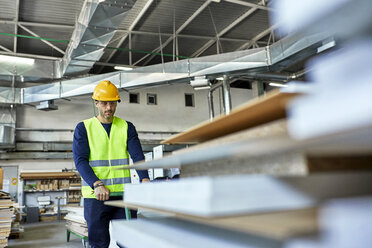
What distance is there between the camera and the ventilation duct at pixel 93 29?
5570mm

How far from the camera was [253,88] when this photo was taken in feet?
48.9

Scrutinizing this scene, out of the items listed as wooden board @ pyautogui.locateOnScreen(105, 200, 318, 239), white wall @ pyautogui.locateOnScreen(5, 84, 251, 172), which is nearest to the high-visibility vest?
wooden board @ pyautogui.locateOnScreen(105, 200, 318, 239)

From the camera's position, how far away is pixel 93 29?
20.7ft

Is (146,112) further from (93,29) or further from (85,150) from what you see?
(85,150)

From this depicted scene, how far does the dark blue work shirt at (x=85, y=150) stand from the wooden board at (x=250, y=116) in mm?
1286

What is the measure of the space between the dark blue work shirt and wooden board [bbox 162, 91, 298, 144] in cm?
129

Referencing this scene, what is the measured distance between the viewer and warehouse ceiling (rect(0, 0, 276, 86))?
8.12m

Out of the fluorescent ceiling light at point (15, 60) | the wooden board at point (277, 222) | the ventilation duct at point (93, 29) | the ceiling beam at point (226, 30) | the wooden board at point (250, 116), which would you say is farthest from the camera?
the ceiling beam at point (226, 30)

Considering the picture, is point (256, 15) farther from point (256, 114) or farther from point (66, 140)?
point (256, 114)

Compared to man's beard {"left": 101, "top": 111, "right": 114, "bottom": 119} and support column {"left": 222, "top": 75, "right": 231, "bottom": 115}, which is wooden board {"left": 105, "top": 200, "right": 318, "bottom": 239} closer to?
man's beard {"left": 101, "top": 111, "right": 114, "bottom": 119}

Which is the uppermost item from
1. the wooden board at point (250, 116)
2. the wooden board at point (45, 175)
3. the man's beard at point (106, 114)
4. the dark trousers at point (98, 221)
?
the man's beard at point (106, 114)

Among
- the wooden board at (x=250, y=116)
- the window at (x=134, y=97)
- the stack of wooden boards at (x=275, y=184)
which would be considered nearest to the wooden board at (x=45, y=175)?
the window at (x=134, y=97)

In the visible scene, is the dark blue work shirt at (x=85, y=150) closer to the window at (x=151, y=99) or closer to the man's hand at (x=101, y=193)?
the man's hand at (x=101, y=193)

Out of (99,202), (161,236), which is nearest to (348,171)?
(161,236)
